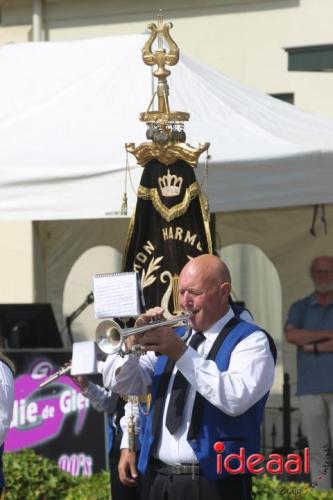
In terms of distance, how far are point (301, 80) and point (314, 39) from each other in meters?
0.49

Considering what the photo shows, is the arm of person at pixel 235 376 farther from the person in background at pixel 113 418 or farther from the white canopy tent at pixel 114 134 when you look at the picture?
the white canopy tent at pixel 114 134

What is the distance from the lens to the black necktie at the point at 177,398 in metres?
4.78

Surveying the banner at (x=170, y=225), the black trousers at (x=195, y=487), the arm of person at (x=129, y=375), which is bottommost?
the black trousers at (x=195, y=487)

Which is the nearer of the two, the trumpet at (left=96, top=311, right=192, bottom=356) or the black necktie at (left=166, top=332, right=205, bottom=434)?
the trumpet at (left=96, top=311, right=192, bottom=356)

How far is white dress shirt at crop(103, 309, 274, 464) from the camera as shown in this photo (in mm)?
4520

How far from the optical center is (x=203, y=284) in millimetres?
4738

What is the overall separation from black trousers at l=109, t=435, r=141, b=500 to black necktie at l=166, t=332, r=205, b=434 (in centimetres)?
146

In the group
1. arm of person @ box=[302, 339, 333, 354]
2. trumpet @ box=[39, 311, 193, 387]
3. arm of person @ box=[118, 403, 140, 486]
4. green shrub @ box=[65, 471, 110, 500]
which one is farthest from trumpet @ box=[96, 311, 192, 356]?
arm of person @ box=[302, 339, 333, 354]

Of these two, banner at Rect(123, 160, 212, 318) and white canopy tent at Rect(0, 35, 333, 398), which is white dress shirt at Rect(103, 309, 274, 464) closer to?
banner at Rect(123, 160, 212, 318)

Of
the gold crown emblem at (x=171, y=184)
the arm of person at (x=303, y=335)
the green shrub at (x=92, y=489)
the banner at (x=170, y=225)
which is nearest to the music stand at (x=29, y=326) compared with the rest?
the arm of person at (x=303, y=335)

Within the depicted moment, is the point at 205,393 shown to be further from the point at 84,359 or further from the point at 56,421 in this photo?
the point at 56,421

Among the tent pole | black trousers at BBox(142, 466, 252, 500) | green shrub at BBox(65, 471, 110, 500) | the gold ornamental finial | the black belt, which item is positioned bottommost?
green shrub at BBox(65, 471, 110, 500)

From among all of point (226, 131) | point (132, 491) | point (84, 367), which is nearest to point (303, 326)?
point (226, 131)

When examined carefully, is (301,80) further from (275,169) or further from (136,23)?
(275,169)
